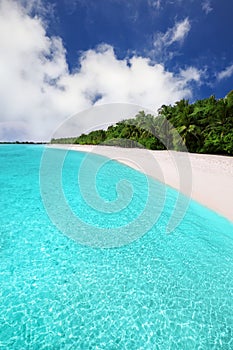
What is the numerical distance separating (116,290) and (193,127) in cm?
2240

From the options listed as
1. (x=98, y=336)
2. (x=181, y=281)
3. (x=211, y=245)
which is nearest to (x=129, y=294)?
(x=98, y=336)

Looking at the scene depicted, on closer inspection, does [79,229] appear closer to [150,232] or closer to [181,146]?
[150,232]

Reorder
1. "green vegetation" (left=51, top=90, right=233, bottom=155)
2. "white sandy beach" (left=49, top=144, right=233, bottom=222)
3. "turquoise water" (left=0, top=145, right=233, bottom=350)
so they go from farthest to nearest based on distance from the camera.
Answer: "green vegetation" (left=51, top=90, right=233, bottom=155) → "white sandy beach" (left=49, top=144, right=233, bottom=222) → "turquoise water" (left=0, top=145, right=233, bottom=350)

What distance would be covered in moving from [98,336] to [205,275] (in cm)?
305

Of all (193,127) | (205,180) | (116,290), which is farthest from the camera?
(193,127)

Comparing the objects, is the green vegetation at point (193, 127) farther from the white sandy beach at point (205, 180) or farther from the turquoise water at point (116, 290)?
the turquoise water at point (116, 290)

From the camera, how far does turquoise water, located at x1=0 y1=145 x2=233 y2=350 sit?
3271 mm

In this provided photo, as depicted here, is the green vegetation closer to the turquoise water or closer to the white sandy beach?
the white sandy beach

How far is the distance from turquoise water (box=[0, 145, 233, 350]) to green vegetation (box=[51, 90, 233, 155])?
55.6 ft

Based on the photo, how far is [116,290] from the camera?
166 inches

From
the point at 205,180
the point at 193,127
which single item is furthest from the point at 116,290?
the point at 193,127

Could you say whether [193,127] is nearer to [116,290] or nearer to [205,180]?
[205,180]

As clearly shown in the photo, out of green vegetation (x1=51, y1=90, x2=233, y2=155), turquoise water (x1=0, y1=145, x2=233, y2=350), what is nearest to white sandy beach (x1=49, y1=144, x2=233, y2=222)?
turquoise water (x1=0, y1=145, x2=233, y2=350)

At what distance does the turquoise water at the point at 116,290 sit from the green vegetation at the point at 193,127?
1695 centimetres
